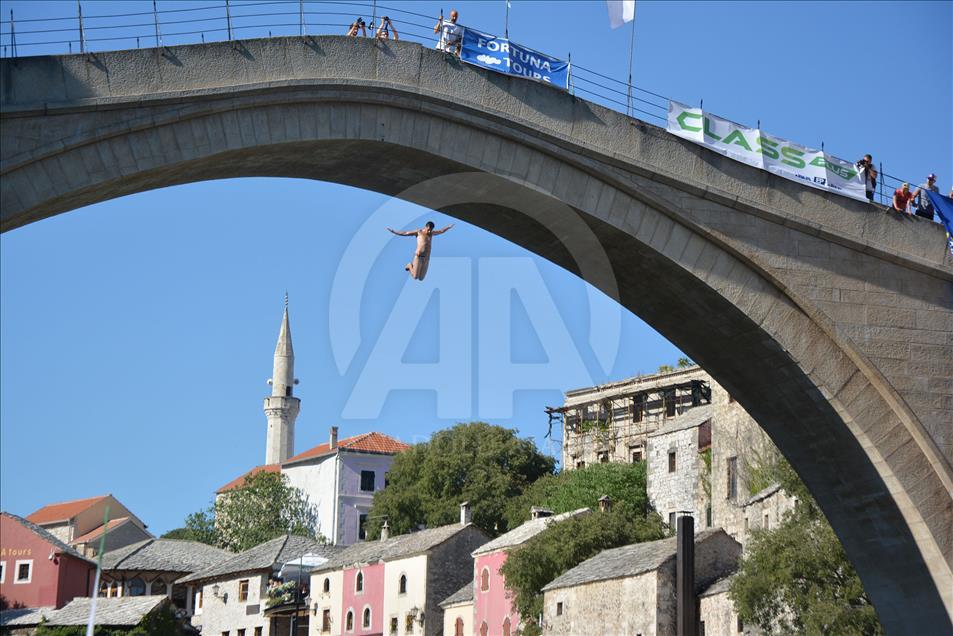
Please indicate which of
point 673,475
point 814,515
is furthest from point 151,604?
point 814,515

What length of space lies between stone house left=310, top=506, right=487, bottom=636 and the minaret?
49437mm

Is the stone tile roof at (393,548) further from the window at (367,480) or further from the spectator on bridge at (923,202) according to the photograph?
the spectator on bridge at (923,202)

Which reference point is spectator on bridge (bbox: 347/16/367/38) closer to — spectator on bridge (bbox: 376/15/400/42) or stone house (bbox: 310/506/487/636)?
spectator on bridge (bbox: 376/15/400/42)

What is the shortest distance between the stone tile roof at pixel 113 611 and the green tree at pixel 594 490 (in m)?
17.6

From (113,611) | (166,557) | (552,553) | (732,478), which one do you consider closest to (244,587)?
(166,557)

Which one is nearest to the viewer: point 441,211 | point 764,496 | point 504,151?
point 504,151

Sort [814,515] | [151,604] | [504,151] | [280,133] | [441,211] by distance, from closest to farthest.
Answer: [280,133]
[504,151]
[441,211]
[814,515]
[151,604]

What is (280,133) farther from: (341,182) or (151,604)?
(151,604)

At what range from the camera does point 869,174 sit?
22.7 meters

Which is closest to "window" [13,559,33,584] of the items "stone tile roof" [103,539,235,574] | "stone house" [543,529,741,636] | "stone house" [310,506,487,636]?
"stone tile roof" [103,539,235,574]

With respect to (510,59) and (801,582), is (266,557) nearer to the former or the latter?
(801,582)

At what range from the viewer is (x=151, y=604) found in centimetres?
5369

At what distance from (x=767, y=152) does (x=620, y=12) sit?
3262 millimetres

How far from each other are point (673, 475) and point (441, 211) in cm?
3698
